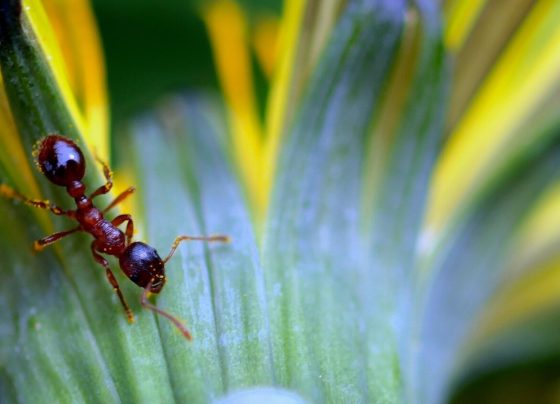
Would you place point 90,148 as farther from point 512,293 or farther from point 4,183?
point 512,293

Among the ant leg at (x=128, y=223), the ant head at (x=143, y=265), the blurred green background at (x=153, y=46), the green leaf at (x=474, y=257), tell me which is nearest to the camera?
the ant head at (x=143, y=265)

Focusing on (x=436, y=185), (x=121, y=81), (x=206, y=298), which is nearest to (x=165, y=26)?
(x=121, y=81)

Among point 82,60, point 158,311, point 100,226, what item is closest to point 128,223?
point 100,226

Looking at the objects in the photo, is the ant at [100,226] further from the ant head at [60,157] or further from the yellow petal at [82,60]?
the yellow petal at [82,60]

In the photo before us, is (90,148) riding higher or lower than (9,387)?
higher

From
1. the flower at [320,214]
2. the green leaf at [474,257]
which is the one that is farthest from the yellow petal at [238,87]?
the green leaf at [474,257]

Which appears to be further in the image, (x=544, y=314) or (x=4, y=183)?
(x=544, y=314)

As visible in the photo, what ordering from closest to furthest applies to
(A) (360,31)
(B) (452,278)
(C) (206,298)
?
(C) (206,298) < (A) (360,31) < (B) (452,278)
